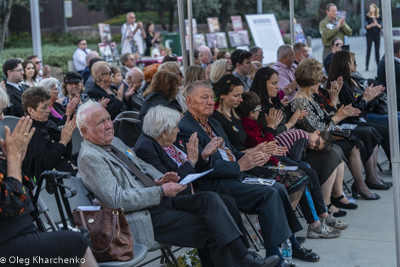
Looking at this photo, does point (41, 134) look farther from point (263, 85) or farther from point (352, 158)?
point (352, 158)

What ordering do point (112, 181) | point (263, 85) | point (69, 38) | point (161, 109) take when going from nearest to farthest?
point (112, 181) < point (161, 109) < point (263, 85) < point (69, 38)

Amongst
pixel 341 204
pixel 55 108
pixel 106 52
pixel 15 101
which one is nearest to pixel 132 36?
pixel 106 52

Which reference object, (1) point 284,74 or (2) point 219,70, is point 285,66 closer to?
(1) point 284,74

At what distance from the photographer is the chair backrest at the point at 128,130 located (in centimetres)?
569

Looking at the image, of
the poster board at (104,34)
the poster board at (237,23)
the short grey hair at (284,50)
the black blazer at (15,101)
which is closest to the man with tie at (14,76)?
the black blazer at (15,101)

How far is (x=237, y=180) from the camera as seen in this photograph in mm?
4594

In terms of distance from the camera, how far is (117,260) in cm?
337

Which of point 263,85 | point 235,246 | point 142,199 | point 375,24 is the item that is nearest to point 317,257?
point 235,246

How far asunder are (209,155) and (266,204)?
0.58 m

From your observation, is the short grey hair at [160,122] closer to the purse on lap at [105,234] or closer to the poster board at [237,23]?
the purse on lap at [105,234]

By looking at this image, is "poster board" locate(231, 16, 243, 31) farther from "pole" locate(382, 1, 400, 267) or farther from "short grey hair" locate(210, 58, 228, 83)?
"pole" locate(382, 1, 400, 267)

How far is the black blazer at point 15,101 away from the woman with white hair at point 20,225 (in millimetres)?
3694

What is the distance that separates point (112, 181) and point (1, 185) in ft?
2.93

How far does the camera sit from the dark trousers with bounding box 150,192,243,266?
374 cm
